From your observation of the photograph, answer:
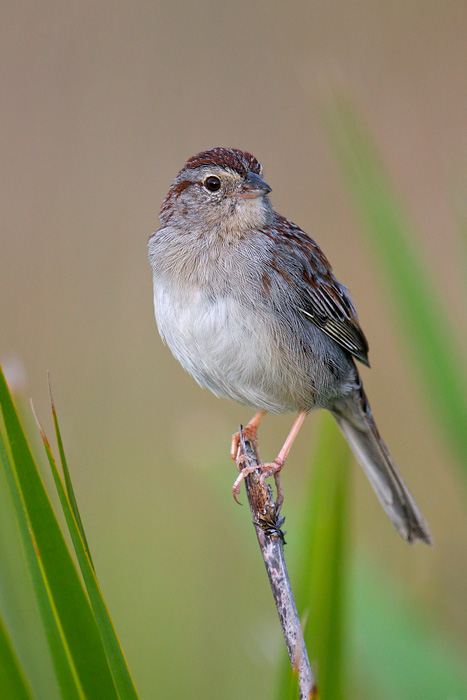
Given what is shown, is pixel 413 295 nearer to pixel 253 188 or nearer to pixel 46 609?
pixel 253 188

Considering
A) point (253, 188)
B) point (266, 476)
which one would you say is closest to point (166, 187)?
point (253, 188)

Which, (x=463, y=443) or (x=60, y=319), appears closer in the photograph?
(x=463, y=443)

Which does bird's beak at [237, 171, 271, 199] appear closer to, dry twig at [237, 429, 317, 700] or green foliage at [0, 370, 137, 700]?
dry twig at [237, 429, 317, 700]

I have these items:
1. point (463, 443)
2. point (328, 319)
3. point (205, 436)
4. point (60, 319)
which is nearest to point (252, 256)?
point (328, 319)

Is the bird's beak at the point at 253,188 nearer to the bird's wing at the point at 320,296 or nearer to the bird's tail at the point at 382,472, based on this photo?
the bird's wing at the point at 320,296

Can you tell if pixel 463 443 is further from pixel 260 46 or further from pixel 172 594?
pixel 260 46

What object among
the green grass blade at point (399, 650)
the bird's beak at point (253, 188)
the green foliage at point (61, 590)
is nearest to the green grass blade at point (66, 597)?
the green foliage at point (61, 590)

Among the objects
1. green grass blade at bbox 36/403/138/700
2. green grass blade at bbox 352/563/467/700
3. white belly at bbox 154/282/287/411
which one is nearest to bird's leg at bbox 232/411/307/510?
white belly at bbox 154/282/287/411
